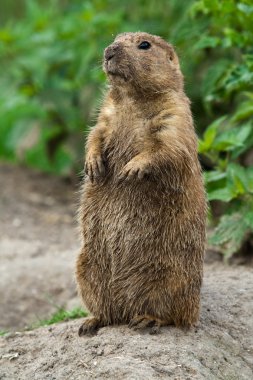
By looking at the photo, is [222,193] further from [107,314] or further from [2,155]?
[2,155]

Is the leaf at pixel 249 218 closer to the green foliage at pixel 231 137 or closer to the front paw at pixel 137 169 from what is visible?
the green foliage at pixel 231 137

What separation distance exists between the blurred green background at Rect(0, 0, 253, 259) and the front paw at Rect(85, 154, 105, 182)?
1.49 metres

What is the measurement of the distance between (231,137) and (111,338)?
2.15 m

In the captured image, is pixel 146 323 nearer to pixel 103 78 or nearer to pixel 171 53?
pixel 171 53

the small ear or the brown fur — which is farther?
the small ear

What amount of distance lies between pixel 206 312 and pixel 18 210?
168 inches

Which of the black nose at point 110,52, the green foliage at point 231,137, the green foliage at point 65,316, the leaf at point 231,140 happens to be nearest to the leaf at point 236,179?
the green foliage at point 231,137

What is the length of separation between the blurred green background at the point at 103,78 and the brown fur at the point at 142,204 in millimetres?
1326

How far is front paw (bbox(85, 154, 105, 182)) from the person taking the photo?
4801mm

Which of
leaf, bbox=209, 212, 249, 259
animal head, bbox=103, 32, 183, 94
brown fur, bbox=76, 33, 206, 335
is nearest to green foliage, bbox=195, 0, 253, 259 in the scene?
leaf, bbox=209, 212, 249, 259

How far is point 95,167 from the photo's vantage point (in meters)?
4.80

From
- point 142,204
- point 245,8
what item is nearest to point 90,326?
point 142,204

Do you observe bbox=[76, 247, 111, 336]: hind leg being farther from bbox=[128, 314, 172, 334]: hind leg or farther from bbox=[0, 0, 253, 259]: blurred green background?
bbox=[0, 0, 253, 259]: blurred green background

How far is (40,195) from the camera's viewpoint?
380 inches
